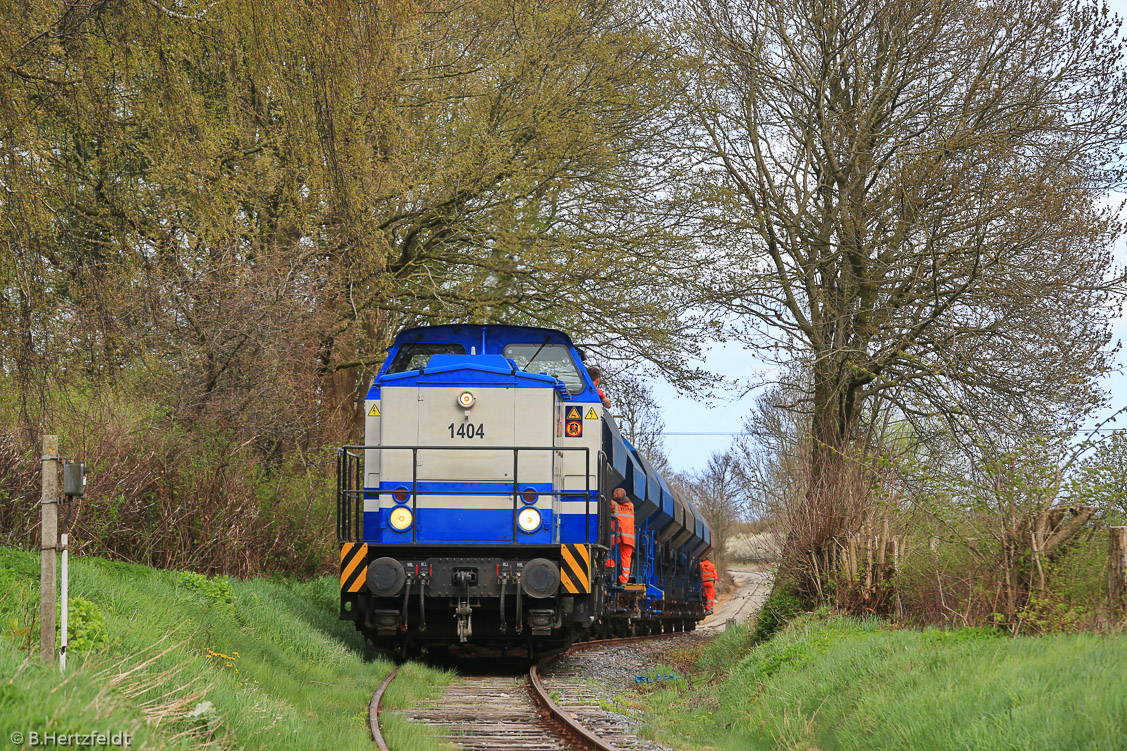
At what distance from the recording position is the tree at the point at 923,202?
14.3 m

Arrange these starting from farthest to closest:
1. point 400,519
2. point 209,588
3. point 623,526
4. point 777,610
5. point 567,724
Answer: point 623,526 < point 777,610 < point 400,519 < point 209,588 < point 567,724

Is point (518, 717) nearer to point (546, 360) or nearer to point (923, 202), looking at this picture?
point (546, 360)

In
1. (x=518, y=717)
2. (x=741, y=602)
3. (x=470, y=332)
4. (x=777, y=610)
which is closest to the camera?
(x=518, y=717)

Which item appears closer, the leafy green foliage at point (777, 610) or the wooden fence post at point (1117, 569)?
the wooden fence post at point (1117, 569)

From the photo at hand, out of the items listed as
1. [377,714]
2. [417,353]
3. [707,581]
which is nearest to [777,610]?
[417,353]

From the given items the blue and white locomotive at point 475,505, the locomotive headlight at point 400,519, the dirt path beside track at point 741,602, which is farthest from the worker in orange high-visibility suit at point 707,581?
the locomotive headlight at point 400,519

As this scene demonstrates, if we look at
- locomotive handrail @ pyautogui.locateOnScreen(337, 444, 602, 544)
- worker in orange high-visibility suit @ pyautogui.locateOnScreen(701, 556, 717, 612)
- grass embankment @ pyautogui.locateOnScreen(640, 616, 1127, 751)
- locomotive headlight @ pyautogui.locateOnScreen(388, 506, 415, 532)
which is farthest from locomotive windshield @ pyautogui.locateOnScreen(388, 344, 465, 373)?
worker in orange high-visibility suit @ pyautogui.locateOnScreen(701, 556, 717, 612)

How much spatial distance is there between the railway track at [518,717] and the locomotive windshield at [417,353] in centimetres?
332

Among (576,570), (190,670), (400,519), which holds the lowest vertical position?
(190,670)

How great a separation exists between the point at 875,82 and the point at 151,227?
36.1 ft

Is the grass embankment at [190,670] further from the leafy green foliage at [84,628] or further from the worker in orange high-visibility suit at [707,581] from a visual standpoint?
the worker in orange high-visibility suit at [707,581]

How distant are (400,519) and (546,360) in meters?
2.49

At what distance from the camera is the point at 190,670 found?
671cm

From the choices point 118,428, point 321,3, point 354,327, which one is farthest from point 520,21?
point 321,3
